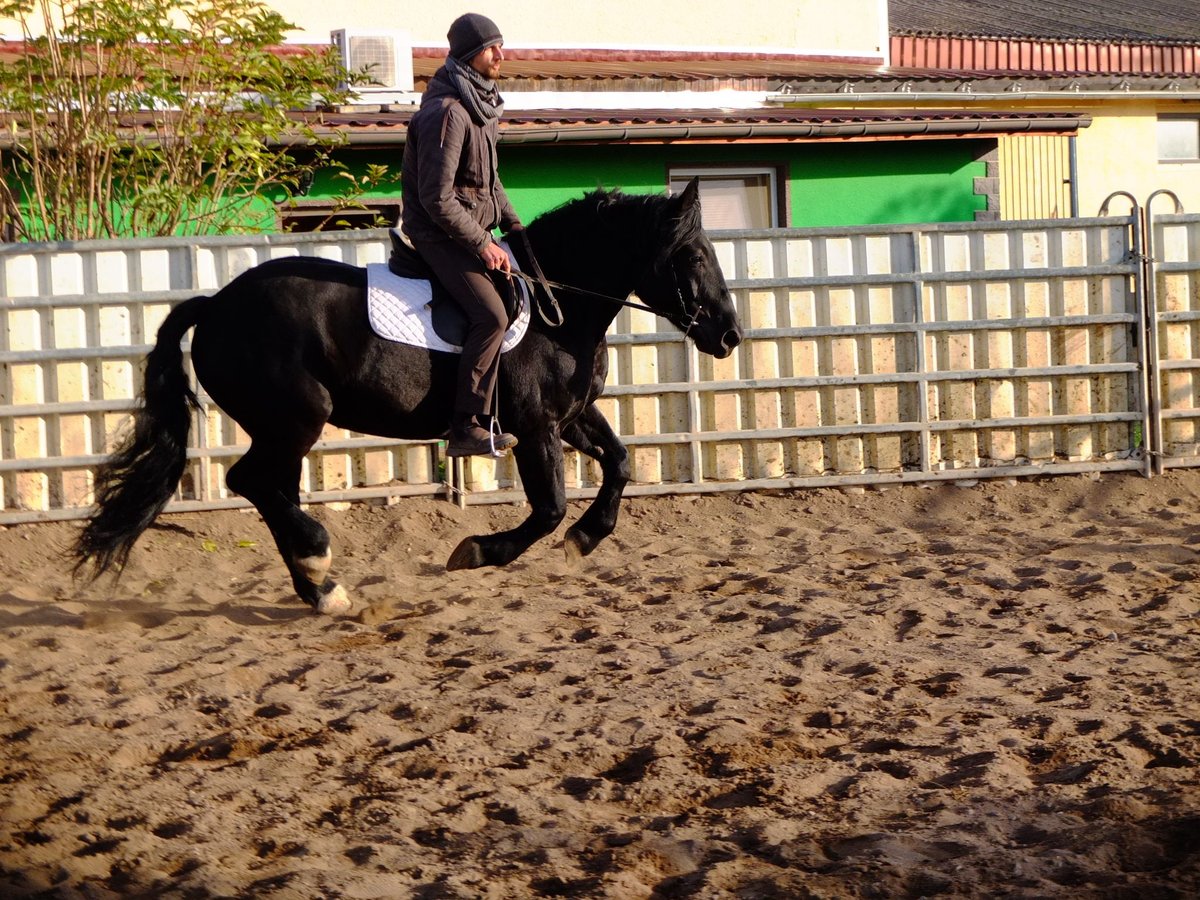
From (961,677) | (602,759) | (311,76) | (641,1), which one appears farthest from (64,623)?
(641,1)

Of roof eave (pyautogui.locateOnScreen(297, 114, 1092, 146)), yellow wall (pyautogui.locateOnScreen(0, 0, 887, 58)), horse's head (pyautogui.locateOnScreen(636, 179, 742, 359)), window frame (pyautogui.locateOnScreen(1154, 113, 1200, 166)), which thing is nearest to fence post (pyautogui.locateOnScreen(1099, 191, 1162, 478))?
roof eave (pyautogui.locateOnScreen(297, 114, 1092, 146))

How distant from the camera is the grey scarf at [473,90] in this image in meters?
6.65

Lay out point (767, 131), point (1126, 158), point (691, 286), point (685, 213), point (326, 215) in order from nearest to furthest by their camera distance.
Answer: point (685, 213), point (691, 286), point (326, 215), point (767, 131), point (1126, 158)

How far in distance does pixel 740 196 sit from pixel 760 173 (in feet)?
1.08

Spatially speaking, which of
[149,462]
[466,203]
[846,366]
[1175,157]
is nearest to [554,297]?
[466,203]

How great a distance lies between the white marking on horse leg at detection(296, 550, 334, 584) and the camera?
7.09 meters

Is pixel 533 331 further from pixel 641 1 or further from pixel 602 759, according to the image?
pixel 641 1

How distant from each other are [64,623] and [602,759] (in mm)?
3608

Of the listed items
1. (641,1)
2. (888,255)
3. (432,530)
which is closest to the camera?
(432,530)

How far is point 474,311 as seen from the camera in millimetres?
6777

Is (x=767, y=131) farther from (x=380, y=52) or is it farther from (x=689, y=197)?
(x=689, y=197)

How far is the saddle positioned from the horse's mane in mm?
400

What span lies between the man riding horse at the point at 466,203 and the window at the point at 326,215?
600 cm

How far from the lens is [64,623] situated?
7.15 meters
